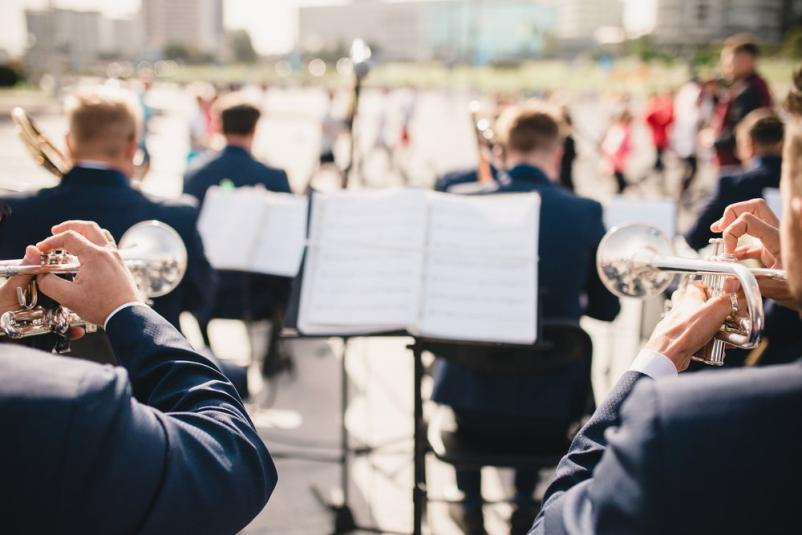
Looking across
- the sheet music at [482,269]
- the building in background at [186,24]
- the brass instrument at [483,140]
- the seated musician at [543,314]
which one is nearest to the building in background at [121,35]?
the building in background at [186,24]

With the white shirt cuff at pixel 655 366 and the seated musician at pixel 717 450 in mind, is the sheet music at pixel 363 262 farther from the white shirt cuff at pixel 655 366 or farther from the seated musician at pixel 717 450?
the seated musician at pixel 717 450

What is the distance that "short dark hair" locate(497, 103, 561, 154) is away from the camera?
292 cm

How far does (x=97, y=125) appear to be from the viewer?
2.59 m

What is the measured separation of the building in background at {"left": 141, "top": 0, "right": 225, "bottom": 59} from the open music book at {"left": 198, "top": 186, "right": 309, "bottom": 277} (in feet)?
267

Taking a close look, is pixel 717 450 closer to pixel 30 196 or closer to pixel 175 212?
pixel 175 212

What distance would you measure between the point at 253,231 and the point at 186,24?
138176 mm

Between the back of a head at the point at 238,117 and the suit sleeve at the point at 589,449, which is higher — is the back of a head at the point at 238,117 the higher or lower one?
the higher one

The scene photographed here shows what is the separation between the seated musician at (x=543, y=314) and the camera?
2.40 meters

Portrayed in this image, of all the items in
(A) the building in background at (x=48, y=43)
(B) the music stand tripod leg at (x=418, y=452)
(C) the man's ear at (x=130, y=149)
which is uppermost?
(A) the building in background at (x=48, y=43)

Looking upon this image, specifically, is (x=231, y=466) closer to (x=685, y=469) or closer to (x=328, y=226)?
(x=685, y=469)

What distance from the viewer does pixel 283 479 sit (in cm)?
313

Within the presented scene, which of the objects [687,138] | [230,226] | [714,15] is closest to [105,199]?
[230,226]

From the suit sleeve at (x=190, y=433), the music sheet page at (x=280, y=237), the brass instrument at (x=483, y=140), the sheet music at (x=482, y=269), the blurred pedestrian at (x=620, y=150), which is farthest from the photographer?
the blurred pedestrian at (x=620, y=150)

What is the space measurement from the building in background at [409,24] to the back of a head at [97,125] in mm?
83255
